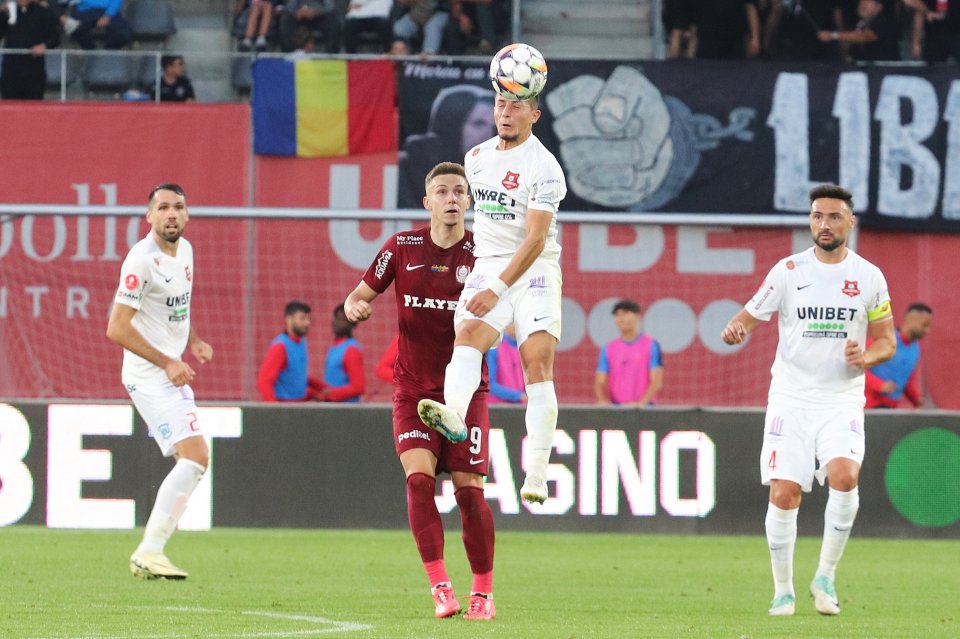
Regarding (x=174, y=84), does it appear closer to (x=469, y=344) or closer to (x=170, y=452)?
(x=170, y=452)

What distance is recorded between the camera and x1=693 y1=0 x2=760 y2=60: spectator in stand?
19891 millimetres

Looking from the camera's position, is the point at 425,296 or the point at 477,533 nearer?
the point at 477,533

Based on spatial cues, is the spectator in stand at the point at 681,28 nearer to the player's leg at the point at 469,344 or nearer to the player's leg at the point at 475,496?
the player's leg at the point at 475,496

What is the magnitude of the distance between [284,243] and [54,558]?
19.2 feet

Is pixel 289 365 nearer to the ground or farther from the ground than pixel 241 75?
nearer to the ground

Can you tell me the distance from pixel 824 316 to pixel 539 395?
2015 mm

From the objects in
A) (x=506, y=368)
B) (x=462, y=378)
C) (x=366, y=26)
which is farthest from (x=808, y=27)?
(x=462, y=378)

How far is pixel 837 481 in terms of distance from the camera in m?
9.72

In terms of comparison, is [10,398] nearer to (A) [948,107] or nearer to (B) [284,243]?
(B) [284,243]

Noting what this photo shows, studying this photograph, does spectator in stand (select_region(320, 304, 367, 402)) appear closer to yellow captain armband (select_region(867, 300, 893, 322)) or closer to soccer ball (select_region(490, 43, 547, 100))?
yellow captain armband (select_region(867, 300, 893, 322))

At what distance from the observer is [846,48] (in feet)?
65.7

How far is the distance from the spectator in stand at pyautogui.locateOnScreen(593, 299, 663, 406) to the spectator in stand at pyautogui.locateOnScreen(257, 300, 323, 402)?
2.64m

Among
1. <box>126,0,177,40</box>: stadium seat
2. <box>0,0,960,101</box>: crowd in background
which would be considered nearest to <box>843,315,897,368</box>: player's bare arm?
<box>0,0,960,101</box>: crowd in background

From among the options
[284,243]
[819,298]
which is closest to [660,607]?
[819,298]
